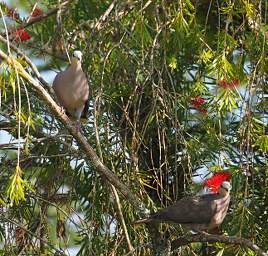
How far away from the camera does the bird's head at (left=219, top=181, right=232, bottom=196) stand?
376 cm

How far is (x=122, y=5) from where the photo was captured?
353 cm

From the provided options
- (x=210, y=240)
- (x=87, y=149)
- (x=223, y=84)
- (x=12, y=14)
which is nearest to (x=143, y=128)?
(x=87, y=149)

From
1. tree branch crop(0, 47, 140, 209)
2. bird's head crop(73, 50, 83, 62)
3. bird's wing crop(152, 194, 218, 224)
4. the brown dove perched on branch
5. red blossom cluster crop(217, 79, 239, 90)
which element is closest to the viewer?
tree branch crop(0, 47, 140, 209)

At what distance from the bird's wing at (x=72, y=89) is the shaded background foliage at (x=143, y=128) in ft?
0.23

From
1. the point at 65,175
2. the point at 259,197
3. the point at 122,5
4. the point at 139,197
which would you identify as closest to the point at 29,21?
the point at 122,5

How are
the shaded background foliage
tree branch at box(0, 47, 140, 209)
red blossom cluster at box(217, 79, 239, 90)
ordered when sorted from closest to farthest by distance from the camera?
tree branch at box(0, 47, 140, 209)
red blossom cluster at box(217, 79, 239, 90)
the shaded background foliage

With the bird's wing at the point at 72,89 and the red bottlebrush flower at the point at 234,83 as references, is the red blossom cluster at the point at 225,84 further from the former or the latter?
the bird's wing at the point at 72,89

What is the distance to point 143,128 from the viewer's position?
329 centimetres

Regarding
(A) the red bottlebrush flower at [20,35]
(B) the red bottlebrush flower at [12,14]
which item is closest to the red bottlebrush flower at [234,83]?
(A) the red bottlebrush flower at [20,35]

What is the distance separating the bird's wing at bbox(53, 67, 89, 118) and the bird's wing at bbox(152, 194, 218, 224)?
2.62 ft

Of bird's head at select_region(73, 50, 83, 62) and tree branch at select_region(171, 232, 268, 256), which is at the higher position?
bird's head at select_region(73, 50, 83, 62)

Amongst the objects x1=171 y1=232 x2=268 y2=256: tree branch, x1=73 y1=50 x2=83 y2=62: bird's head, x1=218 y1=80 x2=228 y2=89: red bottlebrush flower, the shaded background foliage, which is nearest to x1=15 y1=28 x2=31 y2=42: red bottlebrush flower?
the shaded background foliage

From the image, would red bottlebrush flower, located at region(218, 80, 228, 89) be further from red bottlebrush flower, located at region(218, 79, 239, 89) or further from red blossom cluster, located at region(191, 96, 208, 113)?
red blossom cluster, located at region(191, 96, 208, 113)

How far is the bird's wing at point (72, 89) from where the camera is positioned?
3879 mm
